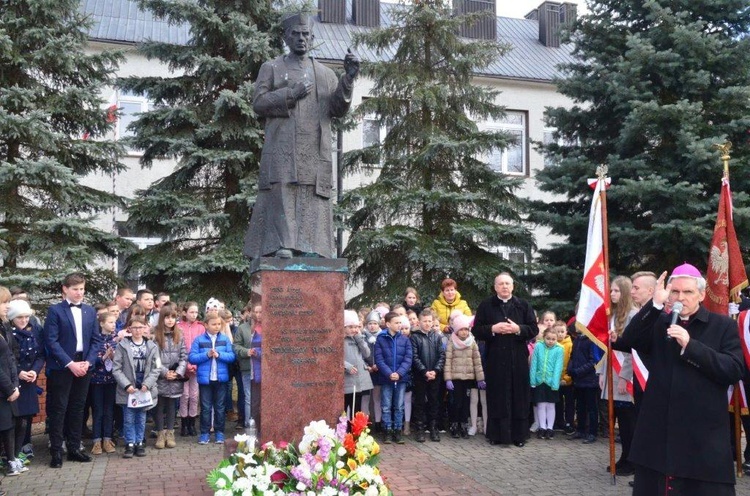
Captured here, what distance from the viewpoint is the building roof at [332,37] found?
21.4 meters

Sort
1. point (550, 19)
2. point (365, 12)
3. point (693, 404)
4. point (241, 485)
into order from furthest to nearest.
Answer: point (550, 19) < point (365, 12) < point (241, 485) < point (693, 404)

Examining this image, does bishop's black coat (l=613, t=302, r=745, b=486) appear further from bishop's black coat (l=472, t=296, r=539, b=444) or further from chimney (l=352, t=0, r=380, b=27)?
chimney (l=352, t=0, r=380, b=27)

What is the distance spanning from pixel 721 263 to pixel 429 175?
728 centimetres

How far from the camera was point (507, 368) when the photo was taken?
30.4ft

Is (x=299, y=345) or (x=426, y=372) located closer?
(x=299, y=345)

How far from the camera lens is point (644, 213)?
12.7m

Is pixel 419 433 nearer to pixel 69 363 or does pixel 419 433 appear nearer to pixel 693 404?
pixel 69 363

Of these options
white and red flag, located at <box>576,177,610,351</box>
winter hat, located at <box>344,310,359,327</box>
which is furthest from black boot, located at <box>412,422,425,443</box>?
white and red flag, located at <box>576,177,610,351</box>

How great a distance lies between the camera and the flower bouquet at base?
531 cm

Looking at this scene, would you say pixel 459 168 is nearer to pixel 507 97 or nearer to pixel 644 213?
pixel 644 213

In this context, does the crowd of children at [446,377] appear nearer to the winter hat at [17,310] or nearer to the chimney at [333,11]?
the winter hat at [17,310]

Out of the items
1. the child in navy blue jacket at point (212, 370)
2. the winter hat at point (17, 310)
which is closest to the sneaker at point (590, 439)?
the child in navy blue jacket at point (212, 370)

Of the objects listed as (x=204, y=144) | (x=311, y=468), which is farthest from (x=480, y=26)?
(x=311, y=468)

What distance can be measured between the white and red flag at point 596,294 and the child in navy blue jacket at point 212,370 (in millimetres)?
4248
